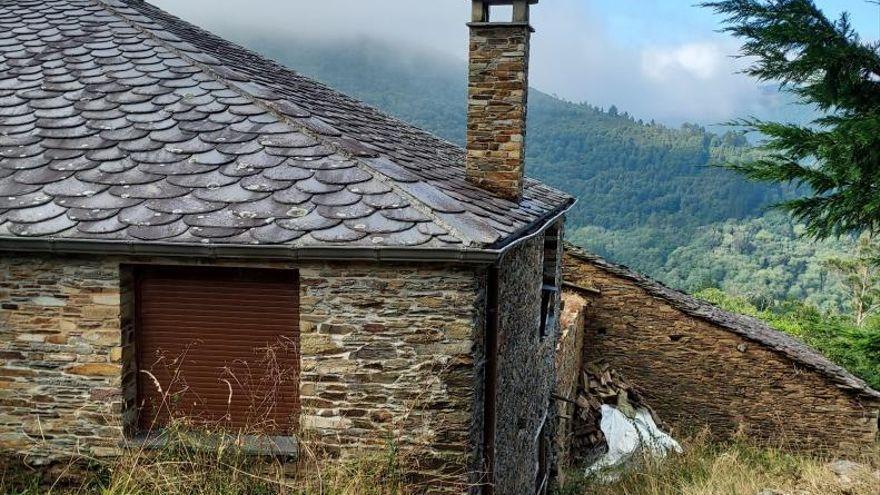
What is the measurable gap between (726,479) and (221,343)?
224 inches

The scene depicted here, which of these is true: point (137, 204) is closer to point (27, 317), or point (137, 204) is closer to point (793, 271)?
point (27, 317)

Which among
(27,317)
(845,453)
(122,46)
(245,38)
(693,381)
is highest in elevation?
(245,38)

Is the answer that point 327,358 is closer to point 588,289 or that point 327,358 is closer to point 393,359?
point 393,359

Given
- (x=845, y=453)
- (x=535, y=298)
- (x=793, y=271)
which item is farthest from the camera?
(x=793, y=271)

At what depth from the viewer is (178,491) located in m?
3.96

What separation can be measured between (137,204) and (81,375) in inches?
53.1

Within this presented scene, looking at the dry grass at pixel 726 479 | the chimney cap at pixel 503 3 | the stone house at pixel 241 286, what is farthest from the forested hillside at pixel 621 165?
the stone house at pixel 241 286

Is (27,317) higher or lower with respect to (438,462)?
higher

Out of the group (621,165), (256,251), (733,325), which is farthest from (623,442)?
(621,165)

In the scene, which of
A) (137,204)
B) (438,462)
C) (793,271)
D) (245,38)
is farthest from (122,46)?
(245,38)

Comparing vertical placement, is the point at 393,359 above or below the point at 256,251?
below

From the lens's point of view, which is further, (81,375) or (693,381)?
(693,381)

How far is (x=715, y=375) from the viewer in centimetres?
1477

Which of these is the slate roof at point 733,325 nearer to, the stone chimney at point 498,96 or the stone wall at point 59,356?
the stone chimney at point 498,96
